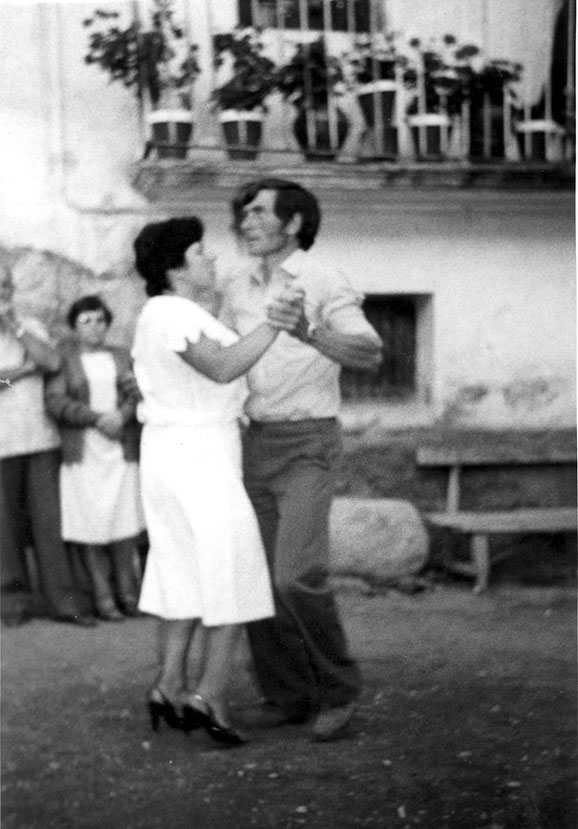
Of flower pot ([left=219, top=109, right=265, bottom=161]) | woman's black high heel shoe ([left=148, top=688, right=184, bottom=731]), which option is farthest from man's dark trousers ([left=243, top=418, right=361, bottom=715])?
flower pot ([left=219, top=109, right=265, bottom=161])

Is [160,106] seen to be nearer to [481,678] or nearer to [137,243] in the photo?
[137,243]

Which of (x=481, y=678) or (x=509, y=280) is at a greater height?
(x=509, y=280)

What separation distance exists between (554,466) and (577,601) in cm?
43

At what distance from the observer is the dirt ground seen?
333cm

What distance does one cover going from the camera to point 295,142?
135 inches

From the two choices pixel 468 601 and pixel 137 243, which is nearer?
pixel 137 243

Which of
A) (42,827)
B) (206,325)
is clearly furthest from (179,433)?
(42,827)

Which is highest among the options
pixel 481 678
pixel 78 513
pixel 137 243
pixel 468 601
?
pixel 137 243

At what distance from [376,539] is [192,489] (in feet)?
1.91

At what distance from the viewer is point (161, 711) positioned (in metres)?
3.38

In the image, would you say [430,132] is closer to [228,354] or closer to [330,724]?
[228,354]

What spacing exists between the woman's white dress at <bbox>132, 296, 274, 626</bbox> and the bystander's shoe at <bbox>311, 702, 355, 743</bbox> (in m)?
0.38

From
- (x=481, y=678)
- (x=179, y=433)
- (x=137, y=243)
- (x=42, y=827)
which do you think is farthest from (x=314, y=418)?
(x=42, y=827)

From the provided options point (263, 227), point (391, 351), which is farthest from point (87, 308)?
point (391, 351)
